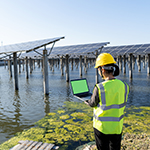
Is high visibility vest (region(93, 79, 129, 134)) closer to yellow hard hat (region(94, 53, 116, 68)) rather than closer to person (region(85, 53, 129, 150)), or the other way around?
person (region(85, 53, 129, 150))

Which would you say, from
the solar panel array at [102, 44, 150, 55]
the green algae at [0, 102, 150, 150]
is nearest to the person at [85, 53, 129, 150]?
the green algae at [0, 102, 150, 150]

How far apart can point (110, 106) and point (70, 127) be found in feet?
12.1

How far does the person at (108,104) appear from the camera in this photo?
6.72 ft

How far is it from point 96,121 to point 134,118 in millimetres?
4638

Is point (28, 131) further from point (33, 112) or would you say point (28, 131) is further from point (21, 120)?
point (33, 112)

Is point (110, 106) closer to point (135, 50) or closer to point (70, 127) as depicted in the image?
point (70, 127)

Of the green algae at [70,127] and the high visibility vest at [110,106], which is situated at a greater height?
the high visibility vest at [110,106]

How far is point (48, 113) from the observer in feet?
23.4

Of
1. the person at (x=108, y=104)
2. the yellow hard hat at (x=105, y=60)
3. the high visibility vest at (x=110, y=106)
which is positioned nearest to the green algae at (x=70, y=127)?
the person at (x=108, y=104)

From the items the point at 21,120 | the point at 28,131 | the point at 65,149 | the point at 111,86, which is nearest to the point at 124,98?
the point at 111,86

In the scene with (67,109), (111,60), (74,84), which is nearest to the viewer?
(111,60)

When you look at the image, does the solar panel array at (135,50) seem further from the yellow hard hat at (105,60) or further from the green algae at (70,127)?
the yellow hard hat at (105,60)

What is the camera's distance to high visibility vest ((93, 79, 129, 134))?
6.68 ft

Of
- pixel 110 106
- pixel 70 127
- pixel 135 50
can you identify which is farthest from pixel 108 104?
pixel 135 50
